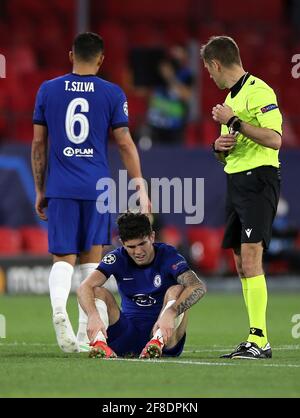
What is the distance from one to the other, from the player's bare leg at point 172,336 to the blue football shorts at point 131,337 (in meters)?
0.07

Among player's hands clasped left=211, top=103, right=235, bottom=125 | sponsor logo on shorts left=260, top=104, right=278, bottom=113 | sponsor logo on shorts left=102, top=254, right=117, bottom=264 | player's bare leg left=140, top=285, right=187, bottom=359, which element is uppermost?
sponsor logo on shorts left=260, top=104, right=278, bottom=113

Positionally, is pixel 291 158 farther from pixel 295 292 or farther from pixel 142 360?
pixel 142 360

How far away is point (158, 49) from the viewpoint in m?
20.3

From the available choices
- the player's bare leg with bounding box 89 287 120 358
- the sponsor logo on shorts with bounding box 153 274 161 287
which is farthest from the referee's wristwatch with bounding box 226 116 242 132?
the player's bare leg with bounding box 89 287 120 358

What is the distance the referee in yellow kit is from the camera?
8.84m

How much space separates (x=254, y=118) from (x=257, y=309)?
A: 132 cm

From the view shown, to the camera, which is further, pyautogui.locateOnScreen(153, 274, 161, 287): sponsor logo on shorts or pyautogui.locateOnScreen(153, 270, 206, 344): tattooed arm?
pyautogui.locateOnScreen(153, 274, 161, 287): sponsor logo on shorts

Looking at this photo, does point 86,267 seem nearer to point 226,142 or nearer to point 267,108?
point 226,142

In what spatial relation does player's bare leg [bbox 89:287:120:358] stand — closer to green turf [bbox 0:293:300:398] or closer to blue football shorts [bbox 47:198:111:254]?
→ green turf [bbox 0:293:300:398]

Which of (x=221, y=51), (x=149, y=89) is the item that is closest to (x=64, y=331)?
(x=221, y=51)

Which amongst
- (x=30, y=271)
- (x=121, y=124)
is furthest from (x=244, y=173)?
(x=30, y=271)

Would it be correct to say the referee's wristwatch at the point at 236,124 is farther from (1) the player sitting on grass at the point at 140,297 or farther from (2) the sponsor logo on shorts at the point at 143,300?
(2) the sponsor logo on shorts at the point at 143,300

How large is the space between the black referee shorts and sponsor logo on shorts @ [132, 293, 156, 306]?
2.44 feet

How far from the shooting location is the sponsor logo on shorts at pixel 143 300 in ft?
29.1
